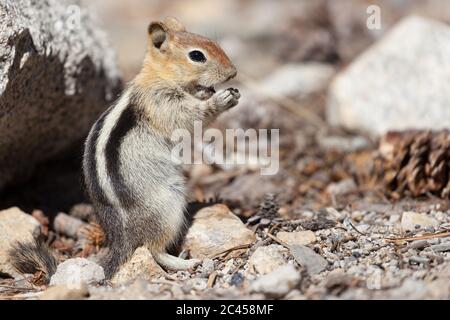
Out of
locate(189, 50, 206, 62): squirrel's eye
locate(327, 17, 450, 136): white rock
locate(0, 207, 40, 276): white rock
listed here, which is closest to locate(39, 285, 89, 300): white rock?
locate(0, 207, 40, 276): white rock

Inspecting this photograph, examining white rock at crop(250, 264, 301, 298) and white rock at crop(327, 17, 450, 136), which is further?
white rock at crop(327, 17, 450, 136)

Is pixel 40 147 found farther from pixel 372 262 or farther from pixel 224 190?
pixel 372 262

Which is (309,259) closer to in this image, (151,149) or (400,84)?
(151,149)

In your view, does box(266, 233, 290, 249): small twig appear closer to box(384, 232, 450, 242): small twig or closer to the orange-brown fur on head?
box(384, 232, 450, 242): small twig

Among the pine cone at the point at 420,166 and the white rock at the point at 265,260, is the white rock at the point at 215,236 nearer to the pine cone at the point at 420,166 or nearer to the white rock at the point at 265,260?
the white rock at the point at 265,260

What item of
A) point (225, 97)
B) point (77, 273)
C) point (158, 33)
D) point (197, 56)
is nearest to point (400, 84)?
point (225, 97)

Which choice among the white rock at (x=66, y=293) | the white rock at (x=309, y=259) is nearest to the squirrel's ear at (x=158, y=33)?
the white rock at (x=309, y=259)
